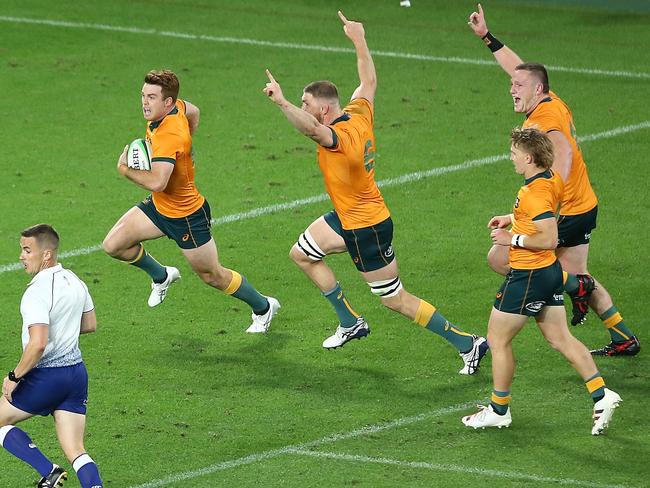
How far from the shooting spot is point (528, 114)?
11.2 m

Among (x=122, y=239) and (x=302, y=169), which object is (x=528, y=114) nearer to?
(x=122, y=239)

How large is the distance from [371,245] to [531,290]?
1.71 meters

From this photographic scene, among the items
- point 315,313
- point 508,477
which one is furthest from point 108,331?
point 508,477

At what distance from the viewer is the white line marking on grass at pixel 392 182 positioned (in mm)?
14398

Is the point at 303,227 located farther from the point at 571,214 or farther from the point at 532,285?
the point at 532,285

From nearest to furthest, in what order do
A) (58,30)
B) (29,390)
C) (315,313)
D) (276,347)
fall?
(29,390) < (276,347) < (315,313) < (58,30)

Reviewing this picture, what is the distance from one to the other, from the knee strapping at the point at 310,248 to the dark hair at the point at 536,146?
8.32 feet

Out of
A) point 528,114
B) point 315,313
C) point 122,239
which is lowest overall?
point 315,313

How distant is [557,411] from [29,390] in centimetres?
390

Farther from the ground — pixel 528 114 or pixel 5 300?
pixel 528 114

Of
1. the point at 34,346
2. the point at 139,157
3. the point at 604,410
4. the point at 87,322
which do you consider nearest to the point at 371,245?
the point at 139,157

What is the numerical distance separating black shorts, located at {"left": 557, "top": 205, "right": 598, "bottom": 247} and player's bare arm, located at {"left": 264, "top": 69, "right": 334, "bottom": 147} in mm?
2041

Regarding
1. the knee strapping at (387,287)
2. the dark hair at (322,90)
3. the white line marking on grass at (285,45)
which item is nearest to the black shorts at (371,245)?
the knee strapping at (387,287)

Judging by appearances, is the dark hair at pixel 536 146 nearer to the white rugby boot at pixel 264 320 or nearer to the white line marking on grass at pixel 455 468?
the white line marking on grass at pixel 455 468
